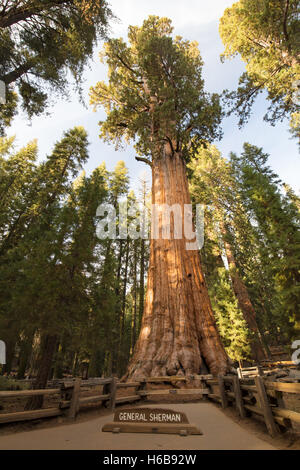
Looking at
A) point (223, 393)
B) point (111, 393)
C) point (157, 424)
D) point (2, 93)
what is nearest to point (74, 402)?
point (111, 393)

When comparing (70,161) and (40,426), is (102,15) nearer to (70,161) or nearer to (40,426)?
(70,161)

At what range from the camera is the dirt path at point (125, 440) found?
254cm

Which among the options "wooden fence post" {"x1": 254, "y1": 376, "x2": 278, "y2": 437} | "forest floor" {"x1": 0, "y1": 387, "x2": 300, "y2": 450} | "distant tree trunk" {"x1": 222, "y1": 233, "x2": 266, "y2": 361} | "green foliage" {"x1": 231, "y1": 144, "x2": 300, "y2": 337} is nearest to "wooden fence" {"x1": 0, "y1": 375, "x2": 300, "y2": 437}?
"wooden fence post" {"x1": 254, "y1": 376, "x2": 278, "y2": 437}

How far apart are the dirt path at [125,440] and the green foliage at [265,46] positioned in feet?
37.3

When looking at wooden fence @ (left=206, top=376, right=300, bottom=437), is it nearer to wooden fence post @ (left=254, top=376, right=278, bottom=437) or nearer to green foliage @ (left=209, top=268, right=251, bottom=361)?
wooden fence post @ (left=254, top=376, right=278, bottom=437)

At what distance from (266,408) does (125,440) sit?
198 centimetres

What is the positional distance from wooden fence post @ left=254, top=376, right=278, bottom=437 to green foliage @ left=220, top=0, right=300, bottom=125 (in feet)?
35.0

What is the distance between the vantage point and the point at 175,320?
7441 millimetres

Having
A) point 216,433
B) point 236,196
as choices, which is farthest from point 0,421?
point 236,196

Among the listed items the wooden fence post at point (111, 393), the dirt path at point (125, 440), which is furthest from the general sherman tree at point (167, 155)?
the dirt path at point (125, 440)

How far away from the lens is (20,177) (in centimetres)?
1579

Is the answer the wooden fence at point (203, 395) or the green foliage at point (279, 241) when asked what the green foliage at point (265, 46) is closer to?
the green foliage at point (279, 241)
